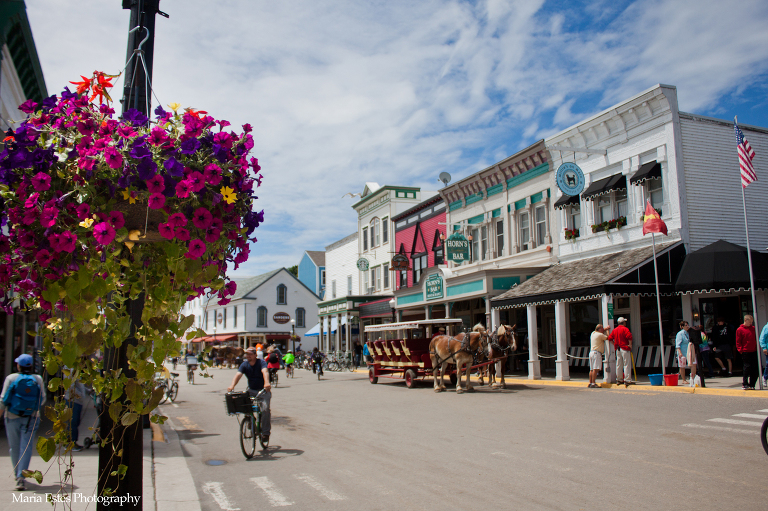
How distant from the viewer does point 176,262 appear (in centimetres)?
296

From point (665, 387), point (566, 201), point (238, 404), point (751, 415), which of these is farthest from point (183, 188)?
point (566, 201)

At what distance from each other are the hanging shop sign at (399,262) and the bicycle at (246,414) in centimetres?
2469

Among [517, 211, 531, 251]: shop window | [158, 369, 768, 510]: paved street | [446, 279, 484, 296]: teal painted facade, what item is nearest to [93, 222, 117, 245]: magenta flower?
[158, 369, 768, 510]: paved street

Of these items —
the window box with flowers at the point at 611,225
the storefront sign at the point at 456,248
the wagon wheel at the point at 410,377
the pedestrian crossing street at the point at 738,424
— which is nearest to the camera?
the pedestrian crossing street at the point at 738,424

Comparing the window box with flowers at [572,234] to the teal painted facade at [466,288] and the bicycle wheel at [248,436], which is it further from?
the bicycle wheel at [248,436]

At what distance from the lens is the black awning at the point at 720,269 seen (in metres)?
16.7

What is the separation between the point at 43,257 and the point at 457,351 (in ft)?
53.6

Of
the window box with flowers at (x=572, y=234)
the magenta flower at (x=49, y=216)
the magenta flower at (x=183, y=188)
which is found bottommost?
the magenta flower at (x=49, y=216)

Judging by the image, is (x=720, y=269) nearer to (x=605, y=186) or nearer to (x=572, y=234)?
(x=605, y=186)

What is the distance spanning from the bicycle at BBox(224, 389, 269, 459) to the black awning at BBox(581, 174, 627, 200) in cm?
1565

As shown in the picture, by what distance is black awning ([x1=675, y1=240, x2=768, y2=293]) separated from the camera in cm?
1670

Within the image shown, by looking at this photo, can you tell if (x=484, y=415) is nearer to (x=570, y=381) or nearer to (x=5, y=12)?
(x=570, y=381)

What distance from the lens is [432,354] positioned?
1941cm

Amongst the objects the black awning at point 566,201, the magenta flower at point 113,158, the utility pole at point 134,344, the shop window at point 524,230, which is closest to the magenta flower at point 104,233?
the magenta flower at point 113,158
